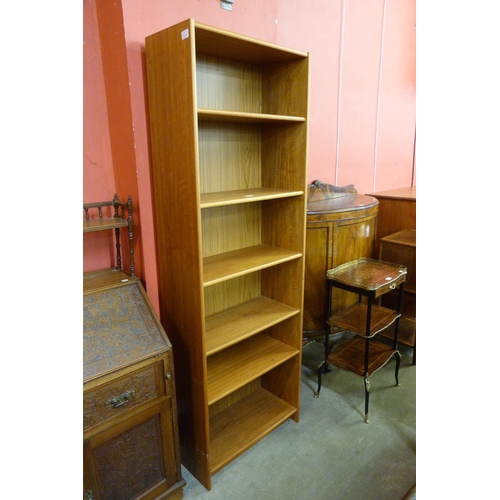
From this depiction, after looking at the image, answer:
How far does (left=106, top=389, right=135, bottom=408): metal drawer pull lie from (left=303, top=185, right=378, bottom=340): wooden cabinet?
1.52 meters

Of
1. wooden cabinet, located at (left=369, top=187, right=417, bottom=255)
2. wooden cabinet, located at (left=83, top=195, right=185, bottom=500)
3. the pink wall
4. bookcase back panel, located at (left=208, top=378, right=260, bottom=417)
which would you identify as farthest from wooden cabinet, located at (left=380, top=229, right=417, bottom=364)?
wooden cabinet, located at (left=83, top=195, right=185, bottom=500)

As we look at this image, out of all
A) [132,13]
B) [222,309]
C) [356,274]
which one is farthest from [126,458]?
[132,13]

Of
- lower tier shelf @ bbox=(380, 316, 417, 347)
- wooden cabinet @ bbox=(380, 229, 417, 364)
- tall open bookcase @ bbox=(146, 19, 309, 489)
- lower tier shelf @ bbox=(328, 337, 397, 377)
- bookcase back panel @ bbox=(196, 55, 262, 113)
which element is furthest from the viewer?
lower tier shelf @ bbox=(380, 316, 417, 347)

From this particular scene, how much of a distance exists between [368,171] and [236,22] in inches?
83.6

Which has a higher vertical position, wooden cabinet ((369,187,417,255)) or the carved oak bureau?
wooden cabinet ((369,187,417,255))

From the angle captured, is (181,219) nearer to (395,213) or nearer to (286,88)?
(286,88)

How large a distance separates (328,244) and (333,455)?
4.23ft

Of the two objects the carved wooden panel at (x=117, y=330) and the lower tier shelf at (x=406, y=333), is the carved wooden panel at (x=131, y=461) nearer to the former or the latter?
the carved wooden panel at (x=117, y=330)

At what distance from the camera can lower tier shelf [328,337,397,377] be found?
2.28m

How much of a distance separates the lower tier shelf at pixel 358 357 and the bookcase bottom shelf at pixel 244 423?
16.8 inches

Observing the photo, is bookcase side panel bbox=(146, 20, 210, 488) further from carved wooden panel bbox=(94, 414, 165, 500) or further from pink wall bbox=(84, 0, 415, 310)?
carved wooden panel bbox=(94, 414, 165, 500)

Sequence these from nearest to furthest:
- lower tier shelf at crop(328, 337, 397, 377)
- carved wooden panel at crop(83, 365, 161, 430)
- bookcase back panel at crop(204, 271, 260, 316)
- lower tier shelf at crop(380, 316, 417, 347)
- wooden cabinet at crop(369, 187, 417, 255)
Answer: carved wooden panel at crop(83, 365, 161, 430) → bookcase back panel at crop(204, 271, 260, 316) → lower tier shelf at crop(328, 337, 397, 377) → lower tier shelf at crop(380, 316, 417, 347) → wooden cabinet at crop(369, 187, 417, 255)

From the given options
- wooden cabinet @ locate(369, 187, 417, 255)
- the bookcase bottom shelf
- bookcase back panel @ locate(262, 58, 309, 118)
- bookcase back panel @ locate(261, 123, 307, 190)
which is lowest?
the bookcase bottom shelf

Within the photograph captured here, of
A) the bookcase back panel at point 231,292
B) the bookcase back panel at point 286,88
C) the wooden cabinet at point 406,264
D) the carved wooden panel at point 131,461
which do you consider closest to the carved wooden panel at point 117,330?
the carved wooden panel at point 131,461
